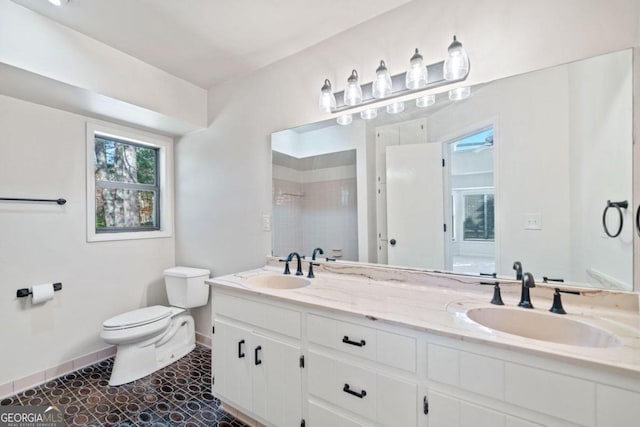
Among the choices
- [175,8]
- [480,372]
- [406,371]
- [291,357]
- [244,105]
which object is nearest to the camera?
[480,372]

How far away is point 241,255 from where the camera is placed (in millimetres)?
2418

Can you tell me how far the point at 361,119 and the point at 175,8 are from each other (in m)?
1.29

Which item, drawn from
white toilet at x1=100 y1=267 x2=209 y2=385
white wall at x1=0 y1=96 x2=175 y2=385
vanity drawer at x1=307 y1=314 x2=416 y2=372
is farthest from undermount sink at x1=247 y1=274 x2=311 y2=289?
white wall at x1=0 y1=96 x2=175 y2=385

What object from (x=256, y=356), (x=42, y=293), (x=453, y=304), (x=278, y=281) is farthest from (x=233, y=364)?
(x=42, y=293)

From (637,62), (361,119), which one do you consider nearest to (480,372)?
(637,62)

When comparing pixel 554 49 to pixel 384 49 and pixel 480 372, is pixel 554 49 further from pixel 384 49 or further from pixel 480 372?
pixel 480 372

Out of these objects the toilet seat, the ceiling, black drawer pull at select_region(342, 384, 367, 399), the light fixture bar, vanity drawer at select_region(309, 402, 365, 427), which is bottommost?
vanity drawer at select_region(309, 402, 365, 427)

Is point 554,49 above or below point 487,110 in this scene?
above

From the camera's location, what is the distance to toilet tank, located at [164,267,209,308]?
2479 millimetres

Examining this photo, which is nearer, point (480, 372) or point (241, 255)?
point (480, 372)

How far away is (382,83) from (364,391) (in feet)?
5.26

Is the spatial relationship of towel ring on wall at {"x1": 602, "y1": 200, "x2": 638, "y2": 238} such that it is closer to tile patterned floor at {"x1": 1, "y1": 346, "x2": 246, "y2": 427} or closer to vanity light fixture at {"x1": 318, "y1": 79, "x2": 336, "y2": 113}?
vanity light fixture at {"x1": 318, "y1": 79, "x2": 336, "y2": 113}

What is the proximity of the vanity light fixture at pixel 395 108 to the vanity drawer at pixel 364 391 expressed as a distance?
4.64 ft

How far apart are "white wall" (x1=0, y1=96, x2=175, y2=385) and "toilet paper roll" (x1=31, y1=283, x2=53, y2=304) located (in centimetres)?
7
